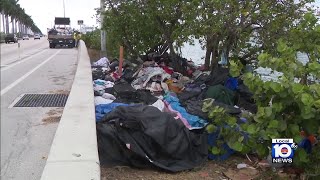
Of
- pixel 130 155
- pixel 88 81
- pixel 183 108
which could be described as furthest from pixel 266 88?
pixel 88 81

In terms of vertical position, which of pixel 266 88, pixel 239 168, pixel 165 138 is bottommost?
pixel 239 168

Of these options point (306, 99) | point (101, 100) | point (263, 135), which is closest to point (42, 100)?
point (101, 100)

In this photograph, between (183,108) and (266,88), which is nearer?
(266,88)

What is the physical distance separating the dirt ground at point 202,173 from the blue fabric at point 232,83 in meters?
3.07

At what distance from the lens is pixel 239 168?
15.7ft

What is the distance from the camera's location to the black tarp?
458 centimetres

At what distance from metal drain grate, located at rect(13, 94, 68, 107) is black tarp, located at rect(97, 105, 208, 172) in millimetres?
3480

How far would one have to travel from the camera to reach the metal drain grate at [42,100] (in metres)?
8.09

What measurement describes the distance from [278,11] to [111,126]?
4.12 m

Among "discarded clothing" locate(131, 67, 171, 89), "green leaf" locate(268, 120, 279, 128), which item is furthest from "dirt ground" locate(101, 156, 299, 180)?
"discarded clothing" locate(131, 67, 171, 89)

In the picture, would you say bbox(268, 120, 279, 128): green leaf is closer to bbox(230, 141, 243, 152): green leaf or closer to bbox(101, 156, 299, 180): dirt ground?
bbox(230, 141, 243, 152): green leaf

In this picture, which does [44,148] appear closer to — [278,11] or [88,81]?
[88,81]

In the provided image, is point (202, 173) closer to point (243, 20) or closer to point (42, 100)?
point (243, 20)

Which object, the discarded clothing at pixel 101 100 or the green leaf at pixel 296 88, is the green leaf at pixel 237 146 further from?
the discarded clothing at pixel 101 100
